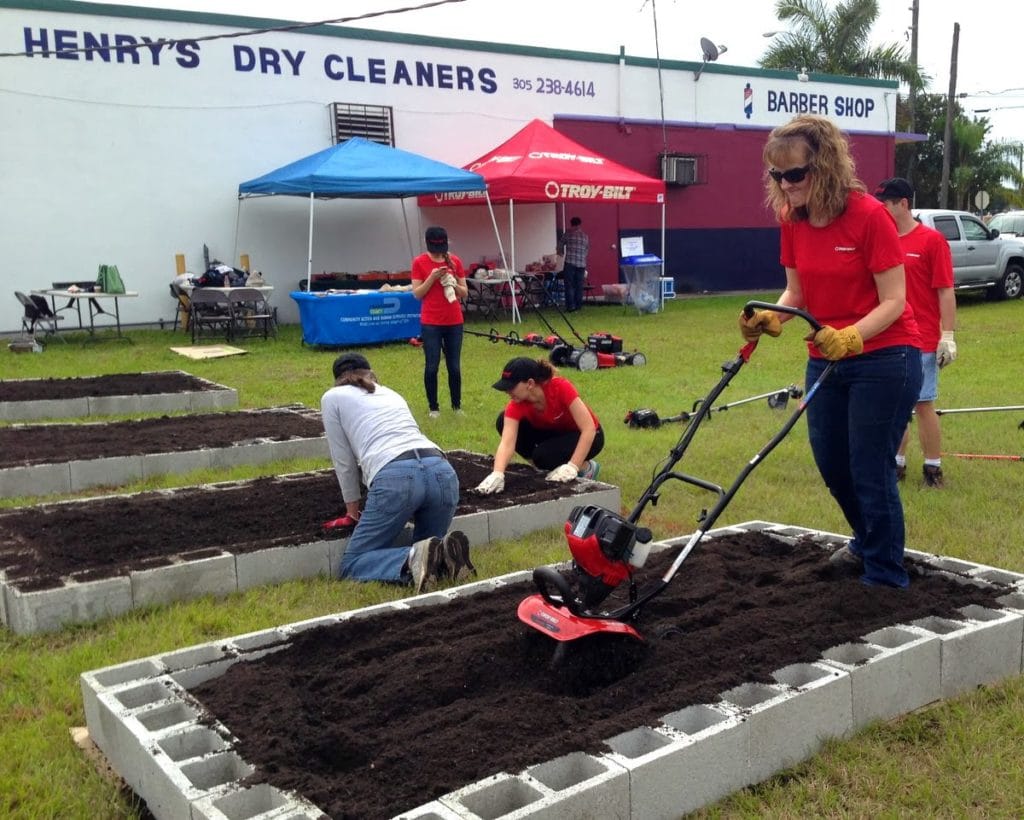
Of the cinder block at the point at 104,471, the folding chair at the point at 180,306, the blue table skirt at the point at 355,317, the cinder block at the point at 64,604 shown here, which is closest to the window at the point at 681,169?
the blue table skirt at the point at 355,317

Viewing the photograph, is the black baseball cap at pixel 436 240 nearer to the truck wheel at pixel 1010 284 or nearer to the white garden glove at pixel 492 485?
the white garden glove at pixel 492 485

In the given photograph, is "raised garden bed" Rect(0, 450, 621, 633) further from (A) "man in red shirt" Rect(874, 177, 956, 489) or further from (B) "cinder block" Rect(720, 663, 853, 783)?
(B) "cinder block" Rect(720, 663, 853, 783)

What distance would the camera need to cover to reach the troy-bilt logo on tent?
17984mm

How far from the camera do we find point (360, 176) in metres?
16.0

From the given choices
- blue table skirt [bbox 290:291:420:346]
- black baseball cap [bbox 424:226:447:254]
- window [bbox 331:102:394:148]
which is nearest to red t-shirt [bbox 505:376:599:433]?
black baseball cap [bbox 424:226:447:254]

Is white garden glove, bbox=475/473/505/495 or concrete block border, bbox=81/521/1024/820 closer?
concrete block border, bbox=81/521/1024/820

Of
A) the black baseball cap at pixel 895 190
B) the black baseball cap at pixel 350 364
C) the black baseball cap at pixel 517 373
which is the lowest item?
the black baseball cap at pixel 517 373

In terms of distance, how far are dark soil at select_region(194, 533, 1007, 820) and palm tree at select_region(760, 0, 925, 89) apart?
3317cm

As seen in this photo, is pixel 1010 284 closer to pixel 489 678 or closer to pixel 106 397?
pixel 106 397

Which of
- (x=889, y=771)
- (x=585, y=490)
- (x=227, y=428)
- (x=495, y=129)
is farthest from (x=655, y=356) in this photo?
(x=889, y=771)

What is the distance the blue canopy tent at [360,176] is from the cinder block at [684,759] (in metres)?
13.4

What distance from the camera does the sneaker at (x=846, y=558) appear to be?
4727mm

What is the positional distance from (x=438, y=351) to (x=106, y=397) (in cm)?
337

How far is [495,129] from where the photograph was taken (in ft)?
70.3
